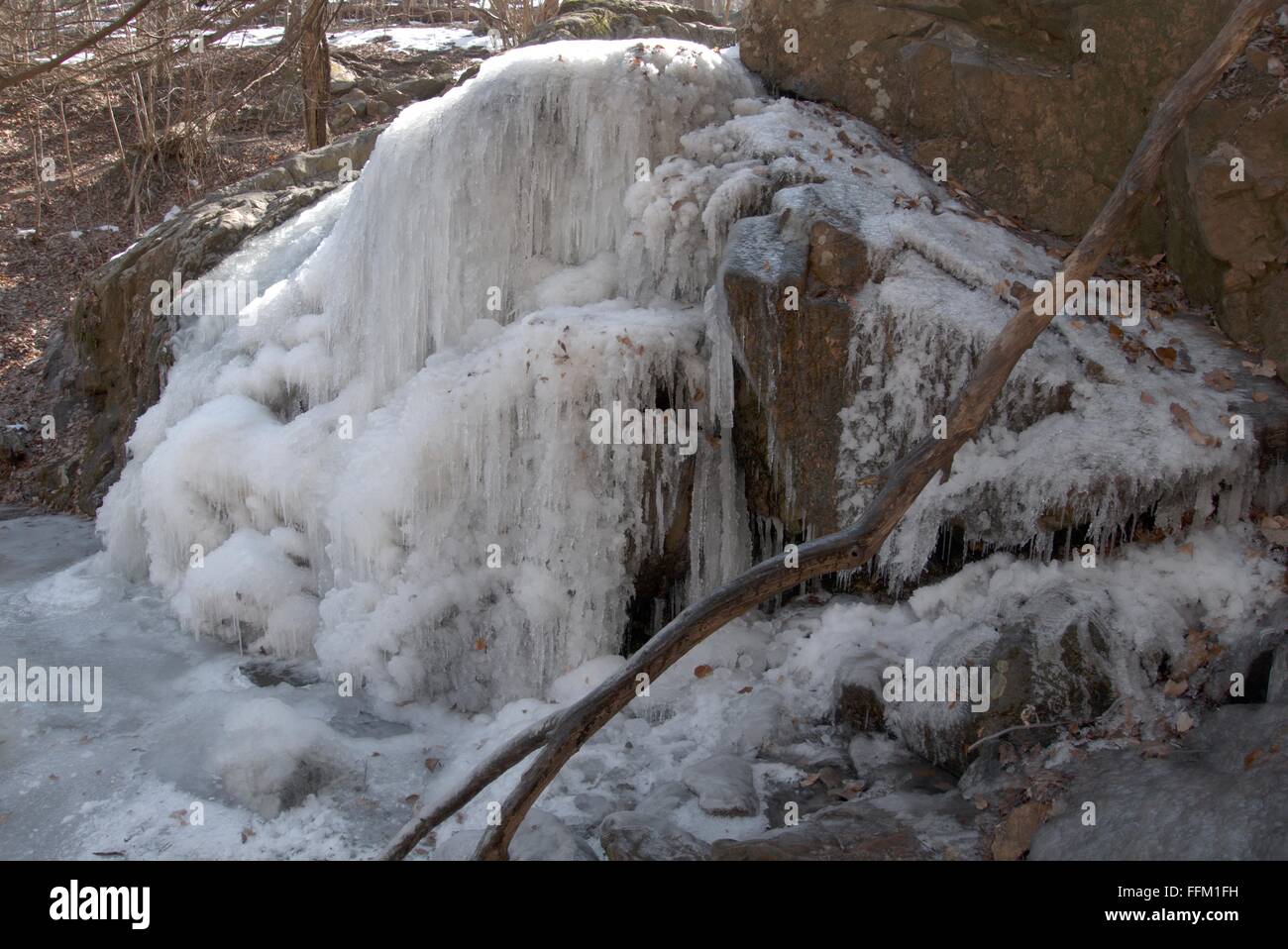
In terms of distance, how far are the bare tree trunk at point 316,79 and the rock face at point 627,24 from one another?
2.28 metres

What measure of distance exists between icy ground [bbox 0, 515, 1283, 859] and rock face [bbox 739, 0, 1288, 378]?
5.93 ft

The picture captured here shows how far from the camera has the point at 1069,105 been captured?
682 centimetres

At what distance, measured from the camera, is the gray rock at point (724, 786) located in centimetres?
480

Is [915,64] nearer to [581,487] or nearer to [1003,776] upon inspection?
[581,487]

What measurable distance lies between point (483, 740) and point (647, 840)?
4.87 ft

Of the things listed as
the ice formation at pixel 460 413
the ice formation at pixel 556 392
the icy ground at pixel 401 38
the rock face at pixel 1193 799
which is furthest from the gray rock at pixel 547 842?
the icy ground at pixel 401 38

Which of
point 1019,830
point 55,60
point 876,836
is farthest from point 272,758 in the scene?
point 55,60

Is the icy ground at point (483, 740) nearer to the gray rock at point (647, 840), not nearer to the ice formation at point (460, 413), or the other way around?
the gray rock at point (647, 840)

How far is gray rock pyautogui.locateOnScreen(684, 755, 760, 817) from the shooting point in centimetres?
480

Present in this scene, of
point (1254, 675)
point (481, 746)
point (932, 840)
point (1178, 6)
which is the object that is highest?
point (1178, 6)

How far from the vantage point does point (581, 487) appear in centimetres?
608

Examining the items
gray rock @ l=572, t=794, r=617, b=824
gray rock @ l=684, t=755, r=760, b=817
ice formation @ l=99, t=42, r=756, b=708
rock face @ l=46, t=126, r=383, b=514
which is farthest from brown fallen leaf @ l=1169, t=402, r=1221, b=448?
rock face @ l=46, t=126, r=383, b=514

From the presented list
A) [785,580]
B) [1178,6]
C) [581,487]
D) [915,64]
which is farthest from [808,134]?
[785,580]
